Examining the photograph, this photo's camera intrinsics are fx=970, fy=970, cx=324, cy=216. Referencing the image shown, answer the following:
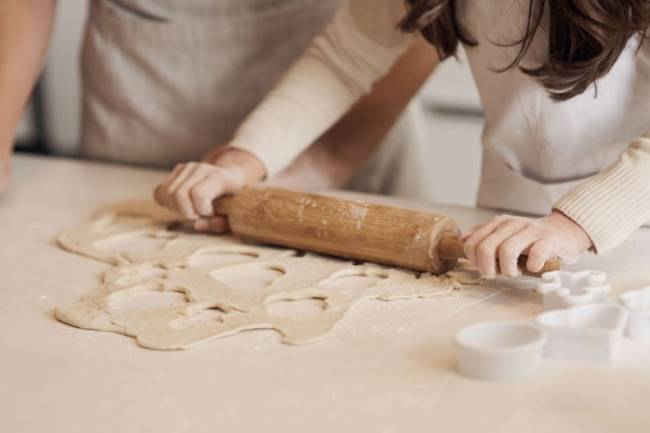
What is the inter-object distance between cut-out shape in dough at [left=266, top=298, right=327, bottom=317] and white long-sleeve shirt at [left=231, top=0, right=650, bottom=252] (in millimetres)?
228

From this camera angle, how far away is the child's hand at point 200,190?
3.28 ft

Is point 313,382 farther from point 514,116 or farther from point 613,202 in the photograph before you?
point 514,116

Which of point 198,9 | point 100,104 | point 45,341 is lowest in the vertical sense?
point 45,341

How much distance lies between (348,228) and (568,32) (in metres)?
0.27

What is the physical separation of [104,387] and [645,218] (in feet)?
1.59

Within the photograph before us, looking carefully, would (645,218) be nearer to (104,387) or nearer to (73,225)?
(104,387)

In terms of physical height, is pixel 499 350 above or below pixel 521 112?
below

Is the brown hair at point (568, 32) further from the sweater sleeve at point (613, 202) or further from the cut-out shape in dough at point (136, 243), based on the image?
the cut-out shape in dough at point (136, 243)

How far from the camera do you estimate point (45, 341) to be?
0.74 meters

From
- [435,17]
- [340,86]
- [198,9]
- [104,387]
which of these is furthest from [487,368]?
[198,9]

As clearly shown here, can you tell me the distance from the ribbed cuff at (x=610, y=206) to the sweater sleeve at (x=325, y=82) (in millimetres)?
343

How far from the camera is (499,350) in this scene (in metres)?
0.64

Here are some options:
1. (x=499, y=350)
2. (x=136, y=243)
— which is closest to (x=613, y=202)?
(x=499, y=350)

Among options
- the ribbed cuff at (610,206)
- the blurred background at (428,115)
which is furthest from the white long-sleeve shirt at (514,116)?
the blurred background at (428,115)
